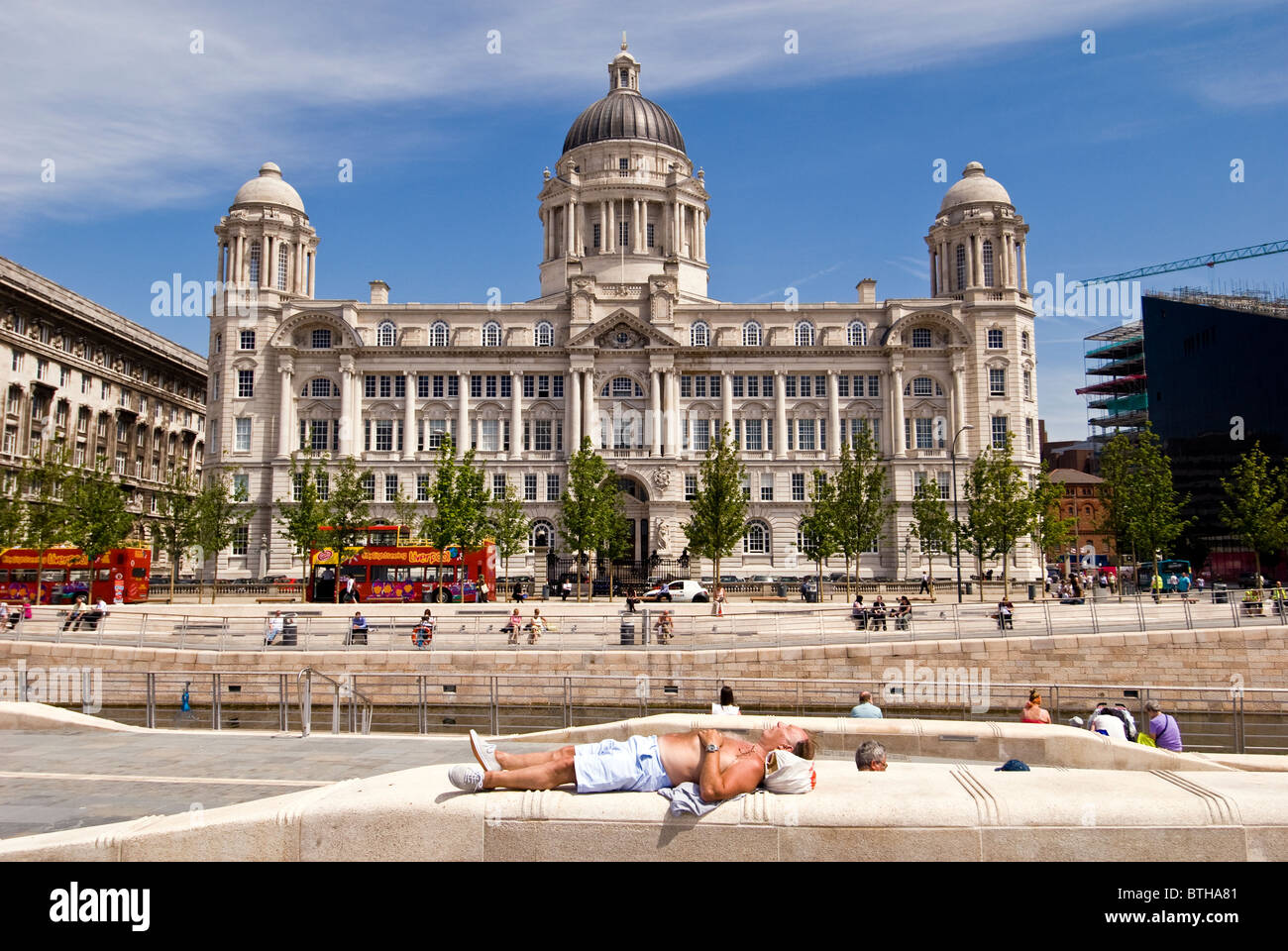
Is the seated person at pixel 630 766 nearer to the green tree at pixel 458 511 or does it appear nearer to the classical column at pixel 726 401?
the green tree at pixel 458 511

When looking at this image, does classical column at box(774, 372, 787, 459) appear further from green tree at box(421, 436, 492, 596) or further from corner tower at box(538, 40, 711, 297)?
green tree at box(421, 436, 492, 596)

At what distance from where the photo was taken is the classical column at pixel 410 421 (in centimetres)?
7381

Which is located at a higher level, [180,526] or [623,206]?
[623,206]

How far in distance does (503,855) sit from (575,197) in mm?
86918

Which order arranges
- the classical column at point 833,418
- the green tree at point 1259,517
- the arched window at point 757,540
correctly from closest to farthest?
the green tree at point 1259,517 < the arched window at point 757,540 < the classical column at point 833,418

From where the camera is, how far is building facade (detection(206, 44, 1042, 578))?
73250 millimetres

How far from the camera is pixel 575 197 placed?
291 ft

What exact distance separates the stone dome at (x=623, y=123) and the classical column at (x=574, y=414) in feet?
97.3

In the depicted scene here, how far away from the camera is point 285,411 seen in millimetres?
73500

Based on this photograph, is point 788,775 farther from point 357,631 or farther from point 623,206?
point 623,206

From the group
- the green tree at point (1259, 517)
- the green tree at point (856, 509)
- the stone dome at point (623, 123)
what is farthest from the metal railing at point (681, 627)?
the stone dome at point (623, 123)

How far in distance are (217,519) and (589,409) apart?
26.8 meters

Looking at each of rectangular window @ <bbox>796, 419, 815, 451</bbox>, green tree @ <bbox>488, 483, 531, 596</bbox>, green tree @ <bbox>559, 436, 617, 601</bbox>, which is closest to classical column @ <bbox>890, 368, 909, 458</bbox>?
rectangular window @ <bbox>796, 419, 815, 451</bbox>

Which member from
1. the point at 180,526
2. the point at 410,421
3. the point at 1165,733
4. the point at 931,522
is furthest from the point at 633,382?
the point at 1165,733
